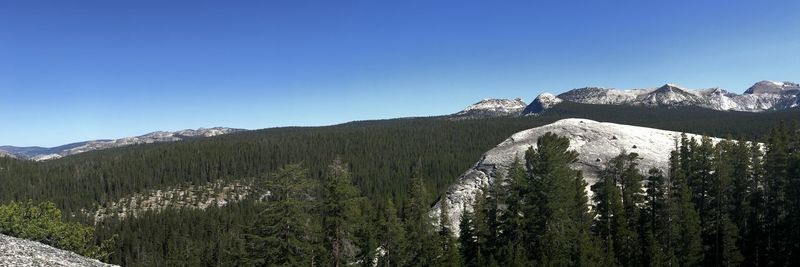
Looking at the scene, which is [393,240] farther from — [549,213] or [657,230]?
[657,230]

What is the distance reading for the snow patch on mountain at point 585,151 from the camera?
74.4 metres

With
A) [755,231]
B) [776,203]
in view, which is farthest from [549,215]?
[776,203]

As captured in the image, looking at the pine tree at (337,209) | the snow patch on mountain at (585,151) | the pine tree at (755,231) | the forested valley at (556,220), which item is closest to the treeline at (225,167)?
the snow patch on mountain at (585,151)

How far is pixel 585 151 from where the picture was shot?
78562mm

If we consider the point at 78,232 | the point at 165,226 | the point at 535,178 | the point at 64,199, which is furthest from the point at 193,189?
the point at 535,178

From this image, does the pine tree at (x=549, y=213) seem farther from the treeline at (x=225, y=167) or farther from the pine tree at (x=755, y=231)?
the treeline at (x=225, y=167)

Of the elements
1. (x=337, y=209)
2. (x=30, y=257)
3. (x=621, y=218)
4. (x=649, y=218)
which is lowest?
(x=649, y=218)

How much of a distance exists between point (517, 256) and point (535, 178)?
7617mm

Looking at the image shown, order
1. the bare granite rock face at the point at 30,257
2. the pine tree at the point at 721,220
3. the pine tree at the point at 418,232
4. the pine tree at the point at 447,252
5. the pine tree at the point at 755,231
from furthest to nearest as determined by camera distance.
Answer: the pine tree at the point at 755,231 → the pine tree at the point at 418,232 → the pine tree at the point at 721,220 → the pine tree at the point at 447,252 → the bare granite rock face at the point at 30,257

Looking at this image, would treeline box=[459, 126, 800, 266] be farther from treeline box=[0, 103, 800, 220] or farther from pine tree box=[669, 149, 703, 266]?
treeline box=[0, 103, 800, 220]

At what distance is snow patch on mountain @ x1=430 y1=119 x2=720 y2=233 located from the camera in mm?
74438

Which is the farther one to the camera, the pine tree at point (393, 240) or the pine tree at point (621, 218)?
the pine tree at point (393, 240)

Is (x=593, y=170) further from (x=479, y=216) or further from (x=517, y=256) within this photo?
(x=517, y=256)

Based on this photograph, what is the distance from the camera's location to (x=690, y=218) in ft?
142
